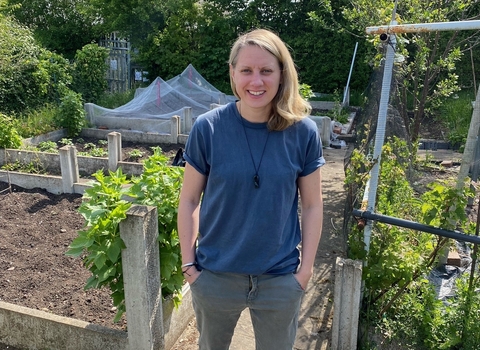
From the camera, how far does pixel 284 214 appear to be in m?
1.99

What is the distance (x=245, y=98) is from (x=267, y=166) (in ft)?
1.03

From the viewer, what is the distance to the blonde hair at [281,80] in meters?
1.90

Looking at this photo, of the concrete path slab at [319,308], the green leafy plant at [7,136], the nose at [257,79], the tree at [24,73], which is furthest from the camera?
the tree at [24,73]

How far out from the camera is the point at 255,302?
2020 millimetres

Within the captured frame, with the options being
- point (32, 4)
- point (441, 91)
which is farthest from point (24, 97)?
point (441, 91)

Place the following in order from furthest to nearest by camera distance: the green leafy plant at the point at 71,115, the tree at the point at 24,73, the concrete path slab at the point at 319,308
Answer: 1. the tree at the point at 24,73
2. the green leafy plant at the point at 71,115
3. the concrete path slab at the point at 319,308

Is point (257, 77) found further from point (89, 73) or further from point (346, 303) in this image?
point (89, 73)

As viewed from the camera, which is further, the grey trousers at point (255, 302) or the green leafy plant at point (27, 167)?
the green leafy plant at point (27, 167)

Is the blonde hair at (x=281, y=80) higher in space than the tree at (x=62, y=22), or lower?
lower

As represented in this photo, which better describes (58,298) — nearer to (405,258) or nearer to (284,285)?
(284,285)

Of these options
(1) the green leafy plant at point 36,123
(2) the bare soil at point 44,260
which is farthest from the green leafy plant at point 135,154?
(1) the green leafy plant at point 36,123

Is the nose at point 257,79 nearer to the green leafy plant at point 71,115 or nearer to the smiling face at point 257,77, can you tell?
the smiling face at point 257,77

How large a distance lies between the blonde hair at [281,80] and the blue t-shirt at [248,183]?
5 cm

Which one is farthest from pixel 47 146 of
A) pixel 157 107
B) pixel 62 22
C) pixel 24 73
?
pixel 62 22
